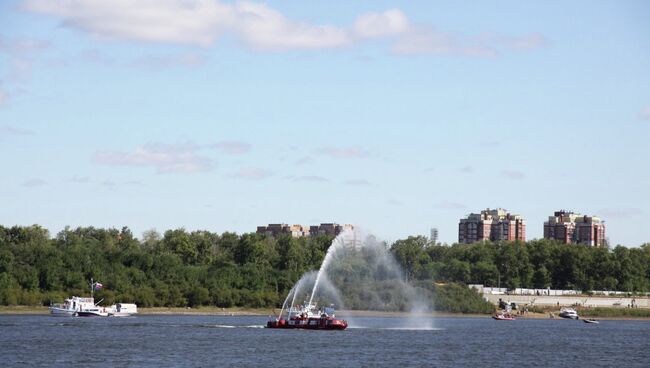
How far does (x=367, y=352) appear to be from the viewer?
127 m

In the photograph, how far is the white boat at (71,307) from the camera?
19562 cm

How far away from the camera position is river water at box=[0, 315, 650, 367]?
113938mm

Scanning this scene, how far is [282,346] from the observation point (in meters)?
133

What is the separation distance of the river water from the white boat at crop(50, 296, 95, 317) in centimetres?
790

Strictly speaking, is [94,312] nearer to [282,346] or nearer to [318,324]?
[318,324]

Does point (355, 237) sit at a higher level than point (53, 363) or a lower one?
higher

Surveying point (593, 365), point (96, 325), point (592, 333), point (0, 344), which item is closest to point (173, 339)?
point (0, 344)

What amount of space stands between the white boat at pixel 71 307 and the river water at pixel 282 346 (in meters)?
7.90

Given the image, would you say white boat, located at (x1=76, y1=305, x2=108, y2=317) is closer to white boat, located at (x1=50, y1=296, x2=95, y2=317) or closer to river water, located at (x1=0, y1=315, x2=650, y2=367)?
white boat, located at (x1=50, y1=296, x2=95, y2=317)

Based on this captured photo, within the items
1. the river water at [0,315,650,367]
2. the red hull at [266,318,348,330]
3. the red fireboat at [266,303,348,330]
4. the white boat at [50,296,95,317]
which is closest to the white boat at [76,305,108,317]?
the white boat at [50,296,95,317]

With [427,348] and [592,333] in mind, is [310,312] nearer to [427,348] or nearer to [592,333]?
[427,348]

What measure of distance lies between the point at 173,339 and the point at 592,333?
264 ft

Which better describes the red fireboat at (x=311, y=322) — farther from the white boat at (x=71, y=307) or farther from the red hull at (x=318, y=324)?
the white boat at (x=71, y=307)

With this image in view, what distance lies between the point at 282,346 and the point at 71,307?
7333cm
